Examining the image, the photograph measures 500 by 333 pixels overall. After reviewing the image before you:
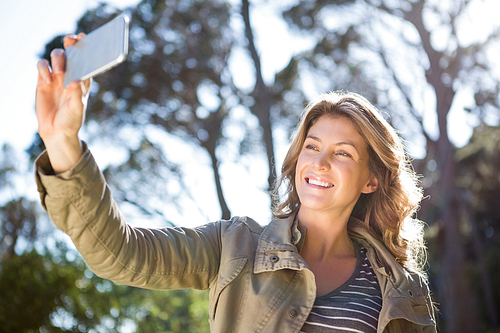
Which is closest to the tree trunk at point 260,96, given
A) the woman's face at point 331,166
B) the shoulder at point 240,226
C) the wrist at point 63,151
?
the woman's face at point 331,166

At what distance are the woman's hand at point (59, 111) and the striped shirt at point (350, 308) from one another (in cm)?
103

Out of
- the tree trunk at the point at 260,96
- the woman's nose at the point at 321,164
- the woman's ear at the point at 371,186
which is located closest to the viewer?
the woman's nose at the point at 321,164

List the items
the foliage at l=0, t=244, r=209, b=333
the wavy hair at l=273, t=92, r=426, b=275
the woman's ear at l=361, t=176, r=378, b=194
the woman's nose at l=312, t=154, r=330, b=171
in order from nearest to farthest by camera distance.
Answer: the woman's nose at l=312, t=154, r=330, b=171 < the wavy hair at l=273, t=92, r=426, b=275 < the woman's ear at l=361, t=176, r=378, b=194 < the foliage at l=0, t=244, r=209, b=333

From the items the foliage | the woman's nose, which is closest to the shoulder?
the woman's nose

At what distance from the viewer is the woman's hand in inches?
47.4

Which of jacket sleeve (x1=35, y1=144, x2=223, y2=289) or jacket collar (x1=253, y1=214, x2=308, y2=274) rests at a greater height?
jacket sleeve (x1=35, y1=144, x2=223, y2=289)

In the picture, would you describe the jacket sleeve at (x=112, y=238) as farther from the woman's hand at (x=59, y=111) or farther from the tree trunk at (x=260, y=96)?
the tree trunk at (x=260, y=96)

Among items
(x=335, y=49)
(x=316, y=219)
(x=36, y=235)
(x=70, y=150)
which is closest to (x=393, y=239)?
(x=316, y=219)

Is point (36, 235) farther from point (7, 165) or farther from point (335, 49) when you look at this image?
point (335, 49)

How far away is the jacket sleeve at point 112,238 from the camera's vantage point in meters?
1.25

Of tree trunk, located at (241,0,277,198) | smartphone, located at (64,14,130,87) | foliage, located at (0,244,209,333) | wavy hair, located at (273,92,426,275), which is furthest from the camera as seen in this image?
tree trunk, located at (241,0,277,198)

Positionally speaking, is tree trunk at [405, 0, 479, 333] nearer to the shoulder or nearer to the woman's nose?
the woman's nose

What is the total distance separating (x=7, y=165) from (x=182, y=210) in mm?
14587

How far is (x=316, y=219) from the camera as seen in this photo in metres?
2.11
